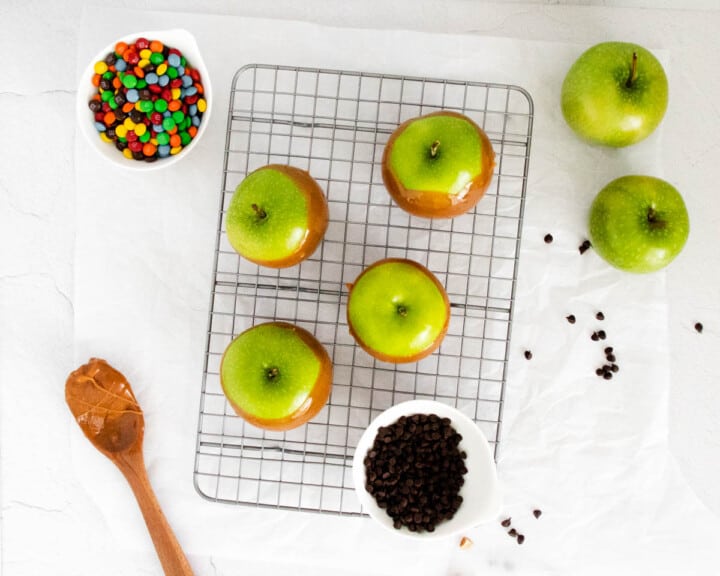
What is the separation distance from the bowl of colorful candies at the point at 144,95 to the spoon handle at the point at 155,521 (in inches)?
21.1

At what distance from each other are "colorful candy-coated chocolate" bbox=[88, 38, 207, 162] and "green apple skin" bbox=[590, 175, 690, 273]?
72cm

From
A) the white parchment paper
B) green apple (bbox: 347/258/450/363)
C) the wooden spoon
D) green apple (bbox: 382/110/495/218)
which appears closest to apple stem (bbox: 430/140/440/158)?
green apple (bbox: 382/110/495/218)

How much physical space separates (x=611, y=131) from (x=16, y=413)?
1210 mm

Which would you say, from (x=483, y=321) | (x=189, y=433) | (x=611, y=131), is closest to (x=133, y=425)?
(x=189, y=433)

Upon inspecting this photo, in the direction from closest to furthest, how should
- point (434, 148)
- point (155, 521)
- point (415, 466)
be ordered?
point (434, 148)
point (415, 466)
point (155, 521)

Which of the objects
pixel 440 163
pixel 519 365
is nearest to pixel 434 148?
pixel 440 163

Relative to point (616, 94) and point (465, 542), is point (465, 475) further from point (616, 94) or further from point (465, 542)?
point (616, 94)

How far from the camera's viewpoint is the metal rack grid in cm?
123

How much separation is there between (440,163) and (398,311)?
22 cm

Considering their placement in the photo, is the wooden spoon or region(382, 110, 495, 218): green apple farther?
the wooden spoon

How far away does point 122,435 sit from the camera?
1.23 m

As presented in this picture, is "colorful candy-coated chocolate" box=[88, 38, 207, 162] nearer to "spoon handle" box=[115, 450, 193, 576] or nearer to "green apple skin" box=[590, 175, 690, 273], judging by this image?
"spoon handle" box=[115, 450, 193, 576]

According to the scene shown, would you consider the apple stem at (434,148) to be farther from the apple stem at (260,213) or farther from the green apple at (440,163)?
the apple stem at (260,213)

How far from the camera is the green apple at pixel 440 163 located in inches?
38.9
